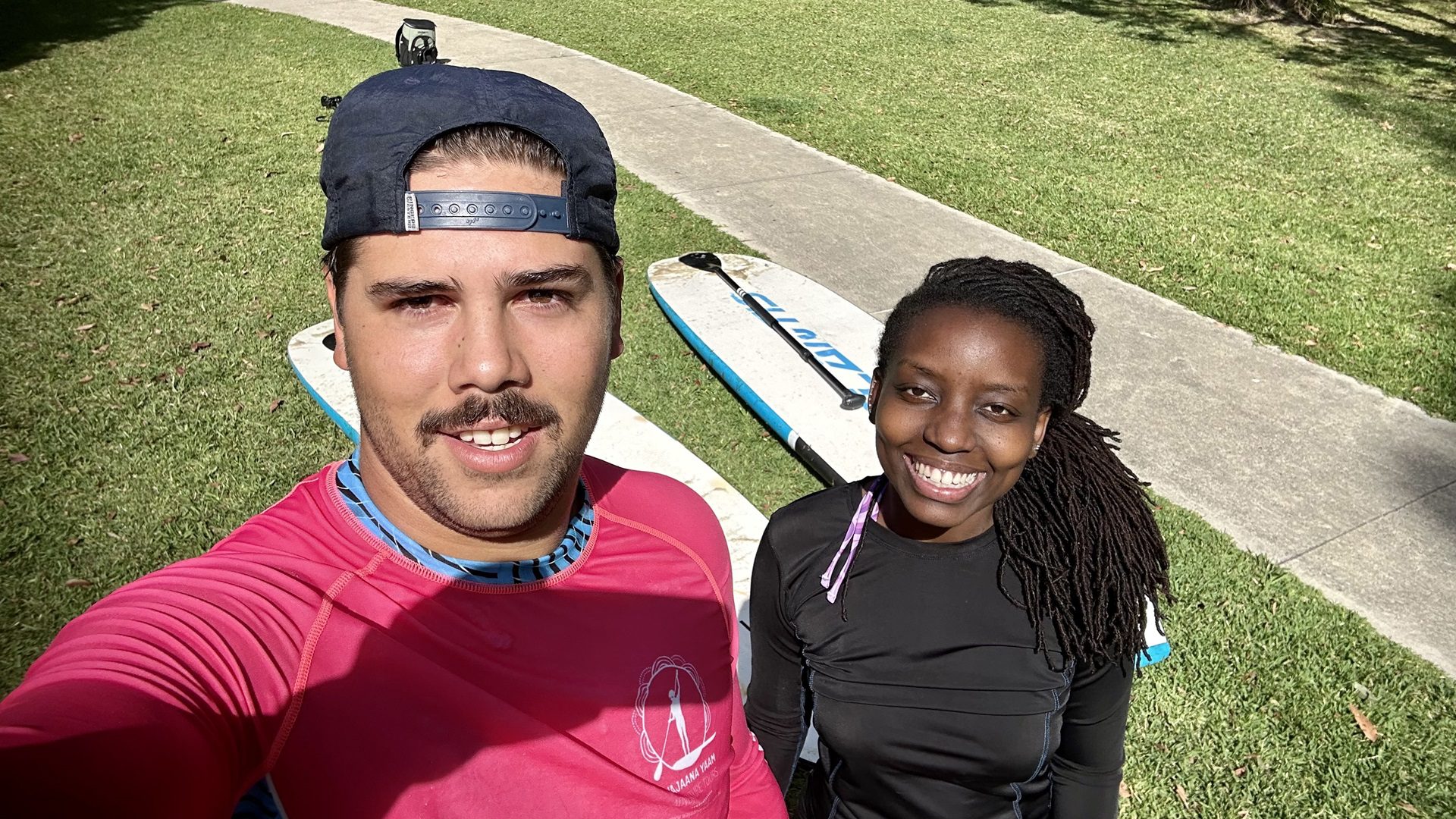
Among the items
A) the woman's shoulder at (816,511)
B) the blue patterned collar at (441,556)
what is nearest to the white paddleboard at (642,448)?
the woman's shoulder at (816,511)

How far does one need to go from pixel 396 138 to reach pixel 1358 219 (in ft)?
30.1

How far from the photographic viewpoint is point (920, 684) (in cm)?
215

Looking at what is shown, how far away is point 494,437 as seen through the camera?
1453 mm

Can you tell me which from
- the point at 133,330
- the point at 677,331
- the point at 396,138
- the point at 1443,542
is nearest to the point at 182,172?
the point at 133,330

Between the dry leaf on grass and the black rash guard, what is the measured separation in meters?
1.92

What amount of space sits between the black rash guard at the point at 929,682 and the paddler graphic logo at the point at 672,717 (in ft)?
1.91

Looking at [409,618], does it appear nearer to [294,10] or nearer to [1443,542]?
[1443,542]

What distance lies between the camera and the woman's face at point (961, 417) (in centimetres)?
218

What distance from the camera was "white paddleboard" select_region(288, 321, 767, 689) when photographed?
415 centimetres

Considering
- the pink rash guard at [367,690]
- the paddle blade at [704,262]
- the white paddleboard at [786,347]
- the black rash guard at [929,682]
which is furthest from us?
the paddle blade at [704,262]

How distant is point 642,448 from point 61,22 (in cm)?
1365

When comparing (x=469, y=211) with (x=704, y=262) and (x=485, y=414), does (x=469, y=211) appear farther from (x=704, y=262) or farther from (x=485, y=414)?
(x=704, y=262)

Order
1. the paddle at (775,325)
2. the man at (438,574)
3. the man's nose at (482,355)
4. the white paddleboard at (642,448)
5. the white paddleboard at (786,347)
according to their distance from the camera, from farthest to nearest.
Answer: the paddle at (775,325)
the white paddleboard at (786,347)
the white paddleboard at (642,448)
the man's nose at (482,355)
the man at (438,574)

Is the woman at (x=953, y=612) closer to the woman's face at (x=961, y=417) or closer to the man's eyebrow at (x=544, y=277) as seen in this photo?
the woman's face at (x=961, y=417)
